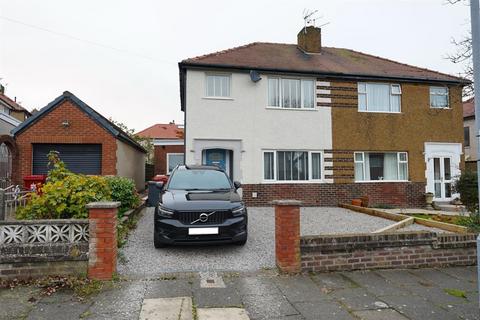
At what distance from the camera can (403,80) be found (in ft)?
48.6

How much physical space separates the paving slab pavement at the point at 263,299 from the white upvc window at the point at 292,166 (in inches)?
329

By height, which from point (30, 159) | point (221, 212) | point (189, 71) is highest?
point (189, 71)

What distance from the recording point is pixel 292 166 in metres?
13.8

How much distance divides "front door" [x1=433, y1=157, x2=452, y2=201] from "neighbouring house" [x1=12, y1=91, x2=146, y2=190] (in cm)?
1402

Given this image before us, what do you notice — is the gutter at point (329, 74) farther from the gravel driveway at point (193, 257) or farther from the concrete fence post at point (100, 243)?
the concrete fence post at point (100, 243)

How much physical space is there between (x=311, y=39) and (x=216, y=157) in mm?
8131

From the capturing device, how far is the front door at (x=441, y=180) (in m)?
15.2

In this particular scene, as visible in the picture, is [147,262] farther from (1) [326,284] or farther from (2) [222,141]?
(2) [222,141]

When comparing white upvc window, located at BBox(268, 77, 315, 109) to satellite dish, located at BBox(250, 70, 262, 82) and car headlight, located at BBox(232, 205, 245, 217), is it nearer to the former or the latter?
satellite dish, located at BBox(250, 70, 262, 82)

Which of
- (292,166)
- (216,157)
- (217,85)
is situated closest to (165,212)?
(216,157)

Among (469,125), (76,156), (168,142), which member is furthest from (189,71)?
(469,125)

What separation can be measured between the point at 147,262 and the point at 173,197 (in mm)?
1312

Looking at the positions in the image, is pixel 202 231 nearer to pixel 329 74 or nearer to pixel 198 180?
pixel 198 180

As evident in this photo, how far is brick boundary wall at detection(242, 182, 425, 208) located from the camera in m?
13.3
